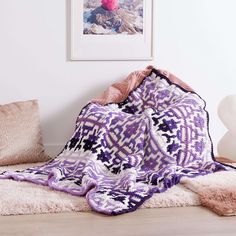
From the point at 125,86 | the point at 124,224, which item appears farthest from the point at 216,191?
the point at 125,86

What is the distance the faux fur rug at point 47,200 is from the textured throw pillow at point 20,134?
0.54 meters

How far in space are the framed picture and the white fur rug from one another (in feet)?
3.89

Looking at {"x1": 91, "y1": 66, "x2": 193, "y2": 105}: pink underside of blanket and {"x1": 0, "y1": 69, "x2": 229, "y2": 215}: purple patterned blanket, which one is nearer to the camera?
{"x1": 0, "y1": 69, "x2": 229, "y2": 215}: purple patterned blanket

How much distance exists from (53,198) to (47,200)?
0.05m

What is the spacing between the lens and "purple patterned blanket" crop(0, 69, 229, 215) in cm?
300

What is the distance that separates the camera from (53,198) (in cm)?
267

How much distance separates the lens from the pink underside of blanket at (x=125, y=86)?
12.1 feet

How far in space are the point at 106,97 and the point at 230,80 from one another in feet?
3.23

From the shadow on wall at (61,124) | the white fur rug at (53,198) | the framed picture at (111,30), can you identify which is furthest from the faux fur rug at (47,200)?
the framed picture at (111,30)

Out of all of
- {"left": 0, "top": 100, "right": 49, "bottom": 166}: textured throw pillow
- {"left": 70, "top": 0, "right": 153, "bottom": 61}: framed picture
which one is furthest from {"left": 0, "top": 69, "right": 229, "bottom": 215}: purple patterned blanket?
{"left": 70, "top": 0, "right": 153, "bottom": 61}: framed picture

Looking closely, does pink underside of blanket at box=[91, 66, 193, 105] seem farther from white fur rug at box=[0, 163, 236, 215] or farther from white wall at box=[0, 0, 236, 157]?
white fur rug at box=[0, 163, 236, 215]

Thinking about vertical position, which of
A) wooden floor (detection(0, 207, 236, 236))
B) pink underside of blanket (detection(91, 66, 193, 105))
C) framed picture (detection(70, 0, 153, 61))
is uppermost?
framed picture (detection(70, 0, 153, 61))

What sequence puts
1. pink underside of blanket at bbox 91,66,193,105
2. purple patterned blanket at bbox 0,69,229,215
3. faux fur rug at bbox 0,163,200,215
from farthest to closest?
pink underside of blanket at bbox 91,66,193,105 < purple patterned blanket at bbox 0,69,229,215 < faux fur rug at bbox 0,163,200,215

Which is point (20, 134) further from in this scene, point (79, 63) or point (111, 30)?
point (111, 30)
